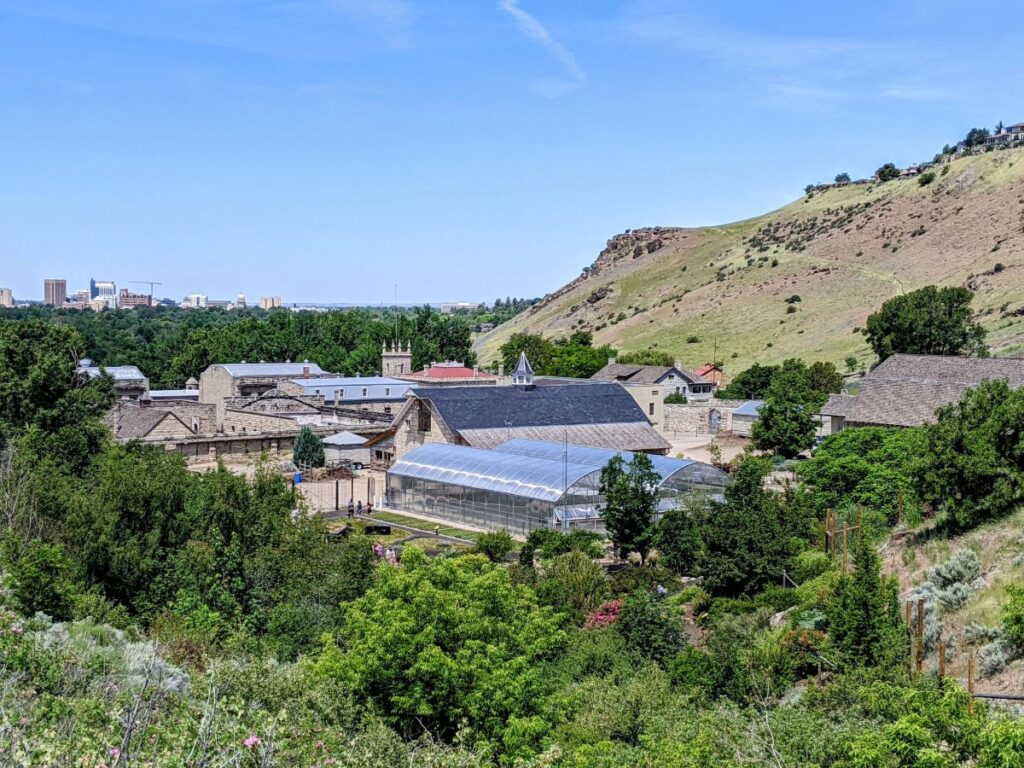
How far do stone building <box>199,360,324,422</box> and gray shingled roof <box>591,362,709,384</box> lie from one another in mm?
24369

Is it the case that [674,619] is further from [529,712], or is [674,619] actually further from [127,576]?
[127,576]

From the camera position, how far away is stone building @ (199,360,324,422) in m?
82.4

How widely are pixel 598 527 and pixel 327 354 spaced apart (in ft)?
244

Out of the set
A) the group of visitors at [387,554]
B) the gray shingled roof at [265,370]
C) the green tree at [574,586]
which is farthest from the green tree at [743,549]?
the gray shingled roof at [265,370]

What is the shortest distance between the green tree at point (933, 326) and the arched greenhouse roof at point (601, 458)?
37.4 m

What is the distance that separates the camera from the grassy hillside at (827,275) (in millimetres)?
104062

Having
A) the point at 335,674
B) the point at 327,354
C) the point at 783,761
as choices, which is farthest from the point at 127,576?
the point at 327,354

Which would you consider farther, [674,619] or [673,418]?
[673,418]

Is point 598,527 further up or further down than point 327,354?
further down

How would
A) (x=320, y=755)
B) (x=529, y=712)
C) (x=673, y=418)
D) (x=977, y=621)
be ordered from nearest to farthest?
1. (x=320, y=755)
2. (x=529, y=712)
3. (x=977, y=621)
4. (x=673, y=418)

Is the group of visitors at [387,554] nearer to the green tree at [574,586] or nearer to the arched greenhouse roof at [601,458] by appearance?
the green tree at [574,586]

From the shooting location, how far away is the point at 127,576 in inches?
1069

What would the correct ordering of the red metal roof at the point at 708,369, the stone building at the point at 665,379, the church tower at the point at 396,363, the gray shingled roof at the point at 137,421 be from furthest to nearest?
the red metal roof at the point at 708,369 < the church tower at the point at 396,363 < the stone building at the point at 665,379 < the gray shingled roof at the point at 137,421

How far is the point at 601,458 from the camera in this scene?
47.3 m
